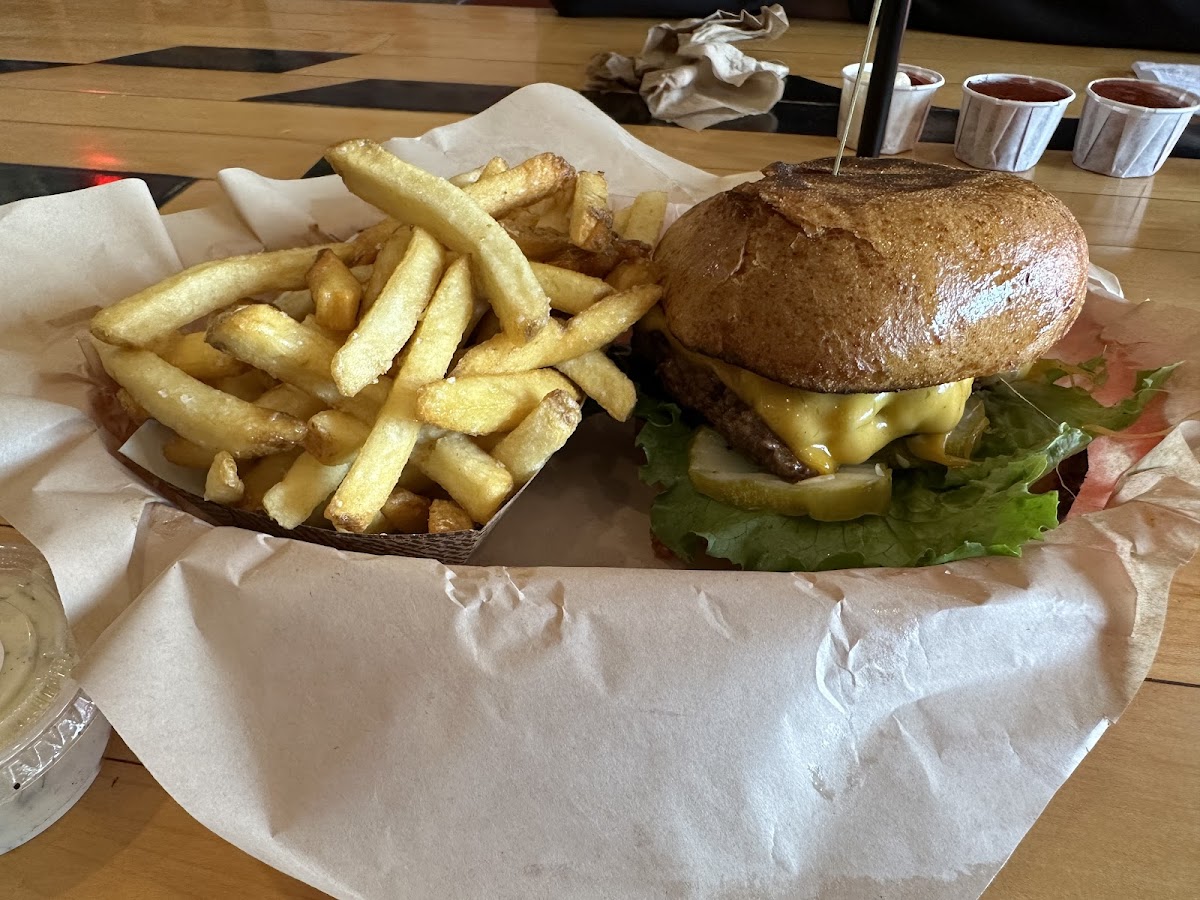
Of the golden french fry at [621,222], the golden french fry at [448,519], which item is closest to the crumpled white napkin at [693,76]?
the golden french fry at [621,222]

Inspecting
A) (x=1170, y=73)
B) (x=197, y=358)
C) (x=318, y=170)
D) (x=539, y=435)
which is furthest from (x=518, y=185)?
(x=1170, y=73)

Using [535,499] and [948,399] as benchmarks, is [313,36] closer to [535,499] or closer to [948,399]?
[535,499]

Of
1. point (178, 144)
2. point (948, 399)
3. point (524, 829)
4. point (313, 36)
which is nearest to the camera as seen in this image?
point (524, 829)

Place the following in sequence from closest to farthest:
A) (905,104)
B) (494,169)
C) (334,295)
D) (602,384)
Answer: (334,295), (602,384), (494,169), (905,104)

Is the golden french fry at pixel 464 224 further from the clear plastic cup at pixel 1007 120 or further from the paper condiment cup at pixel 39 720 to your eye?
the clear plastic cup at pixel 1007 120

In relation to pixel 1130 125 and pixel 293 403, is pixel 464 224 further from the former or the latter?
pixel 1130 125

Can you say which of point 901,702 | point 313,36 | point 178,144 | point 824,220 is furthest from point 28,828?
point 313,36
